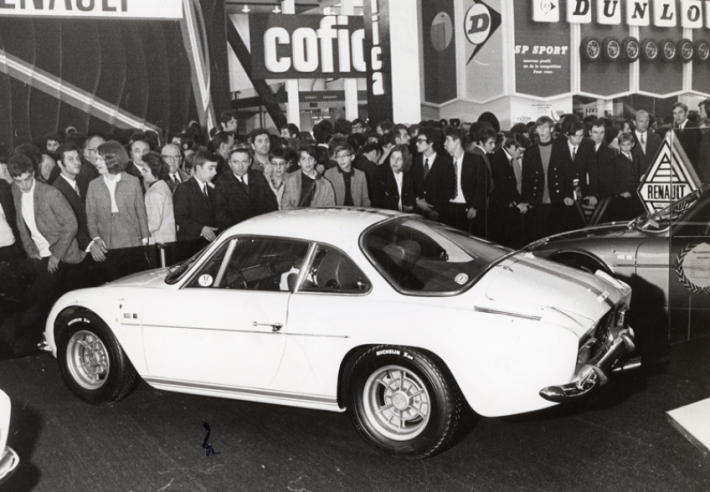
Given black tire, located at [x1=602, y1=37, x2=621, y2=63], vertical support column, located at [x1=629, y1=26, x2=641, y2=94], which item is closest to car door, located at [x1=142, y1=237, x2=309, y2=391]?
black tire, located at [x1=602, y1=37, x2=621, y2=63]

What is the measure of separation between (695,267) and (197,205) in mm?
4601

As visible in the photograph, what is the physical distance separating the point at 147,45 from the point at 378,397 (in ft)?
14.9

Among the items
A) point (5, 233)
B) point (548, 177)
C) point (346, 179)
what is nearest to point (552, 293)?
point (346, 179)

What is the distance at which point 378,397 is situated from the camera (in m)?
4.39

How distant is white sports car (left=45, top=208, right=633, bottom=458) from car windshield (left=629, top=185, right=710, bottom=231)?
205 centimetres

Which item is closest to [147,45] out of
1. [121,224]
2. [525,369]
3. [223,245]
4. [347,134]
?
[121,224]

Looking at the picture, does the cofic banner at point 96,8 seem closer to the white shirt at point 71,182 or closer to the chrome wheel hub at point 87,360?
the white shirt at point 71,182

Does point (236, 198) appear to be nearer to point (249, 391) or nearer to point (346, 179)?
point (346, 179)

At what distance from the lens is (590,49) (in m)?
9.46

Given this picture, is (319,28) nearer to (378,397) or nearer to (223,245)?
(223,245)

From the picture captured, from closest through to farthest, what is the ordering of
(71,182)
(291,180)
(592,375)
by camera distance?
(592,375), (71,182), (291,180)

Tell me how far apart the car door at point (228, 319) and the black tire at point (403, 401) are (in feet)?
1.87

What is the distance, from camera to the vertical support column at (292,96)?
7910mm

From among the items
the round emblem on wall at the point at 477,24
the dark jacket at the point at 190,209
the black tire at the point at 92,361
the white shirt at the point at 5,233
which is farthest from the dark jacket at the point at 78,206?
the round emblem on wall at the point at 477,24
